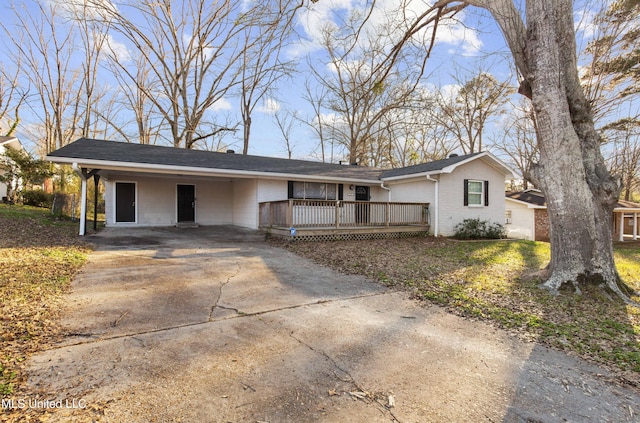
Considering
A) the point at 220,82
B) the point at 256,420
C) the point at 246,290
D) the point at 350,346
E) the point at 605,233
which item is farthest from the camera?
the point at 220,82

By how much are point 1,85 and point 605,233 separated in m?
29.0

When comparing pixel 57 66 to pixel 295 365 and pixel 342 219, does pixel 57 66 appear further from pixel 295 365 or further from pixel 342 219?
pixel 295 365

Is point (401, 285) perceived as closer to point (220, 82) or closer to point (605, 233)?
point (605, 233)

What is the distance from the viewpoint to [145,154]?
444 inches

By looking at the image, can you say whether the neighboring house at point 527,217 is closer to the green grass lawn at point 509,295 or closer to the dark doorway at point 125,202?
the green grass lawn at point 509,295

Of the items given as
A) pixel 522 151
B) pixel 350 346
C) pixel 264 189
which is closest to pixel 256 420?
pixel 350 346

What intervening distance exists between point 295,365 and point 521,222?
20065 mm

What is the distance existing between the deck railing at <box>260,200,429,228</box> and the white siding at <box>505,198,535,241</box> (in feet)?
31.5

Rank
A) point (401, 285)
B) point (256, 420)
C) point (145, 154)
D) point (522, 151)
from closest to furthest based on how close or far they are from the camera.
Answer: point (256, 420)
point (401, 285)
point (145, 154)
point (522, 151)

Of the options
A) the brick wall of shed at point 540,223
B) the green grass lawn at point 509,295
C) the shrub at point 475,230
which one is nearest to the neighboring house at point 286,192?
the shrub at point 475,230

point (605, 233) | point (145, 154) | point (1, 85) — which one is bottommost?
point (605, 233)

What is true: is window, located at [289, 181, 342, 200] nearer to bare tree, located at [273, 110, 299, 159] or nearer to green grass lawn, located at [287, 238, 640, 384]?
green grass lawn, located at [287, 238, 640, 384]

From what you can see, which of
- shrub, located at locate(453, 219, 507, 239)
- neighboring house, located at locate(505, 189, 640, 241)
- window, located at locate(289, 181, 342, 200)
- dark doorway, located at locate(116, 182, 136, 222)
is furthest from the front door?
neighboring house, located at locate(505, 189, 640, 241)

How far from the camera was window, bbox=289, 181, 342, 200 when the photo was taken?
13.0m
